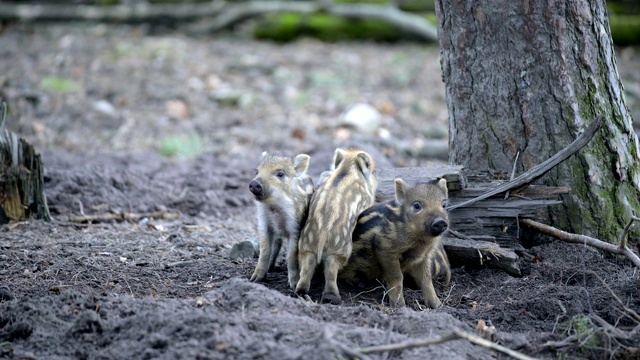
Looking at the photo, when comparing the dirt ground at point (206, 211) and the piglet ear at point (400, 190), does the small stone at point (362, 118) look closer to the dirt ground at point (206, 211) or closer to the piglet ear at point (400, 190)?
A: the dirt ground at point (206, 211)

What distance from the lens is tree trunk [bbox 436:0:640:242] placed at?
6.07 meters

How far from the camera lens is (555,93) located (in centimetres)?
611

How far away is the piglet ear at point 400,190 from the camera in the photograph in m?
5.95

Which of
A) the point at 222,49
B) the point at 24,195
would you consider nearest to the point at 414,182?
the point at 24,195

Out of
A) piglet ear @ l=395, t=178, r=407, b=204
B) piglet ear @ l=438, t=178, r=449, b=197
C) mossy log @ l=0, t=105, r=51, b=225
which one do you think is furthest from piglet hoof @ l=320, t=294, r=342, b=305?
mossy log @ l=0, t=105, r=51, b=225

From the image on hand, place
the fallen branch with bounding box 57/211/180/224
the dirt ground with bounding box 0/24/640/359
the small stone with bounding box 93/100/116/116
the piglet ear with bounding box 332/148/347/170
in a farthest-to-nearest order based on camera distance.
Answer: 1. the small stone with bounding box 93/100/116/116
2. the fallen branch with bounding box 57/211/180/224
3. the piglet ear with bounding box 332/148/347/170
4. the dirt ground with bounding box 0/24/640/359

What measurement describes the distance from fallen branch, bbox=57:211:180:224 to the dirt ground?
25mm

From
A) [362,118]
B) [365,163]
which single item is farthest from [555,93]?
[362,118]

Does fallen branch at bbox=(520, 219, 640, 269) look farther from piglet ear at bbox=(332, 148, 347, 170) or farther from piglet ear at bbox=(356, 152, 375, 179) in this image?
piglet ear at bbox=(332, 148, 347, 170)

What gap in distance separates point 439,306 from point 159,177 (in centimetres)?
459

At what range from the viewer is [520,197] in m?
6.23

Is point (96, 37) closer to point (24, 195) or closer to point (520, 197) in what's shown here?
point (24, 195)

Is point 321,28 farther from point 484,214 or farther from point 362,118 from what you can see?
point 484,214

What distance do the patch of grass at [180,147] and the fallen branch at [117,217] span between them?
267 centimetres
